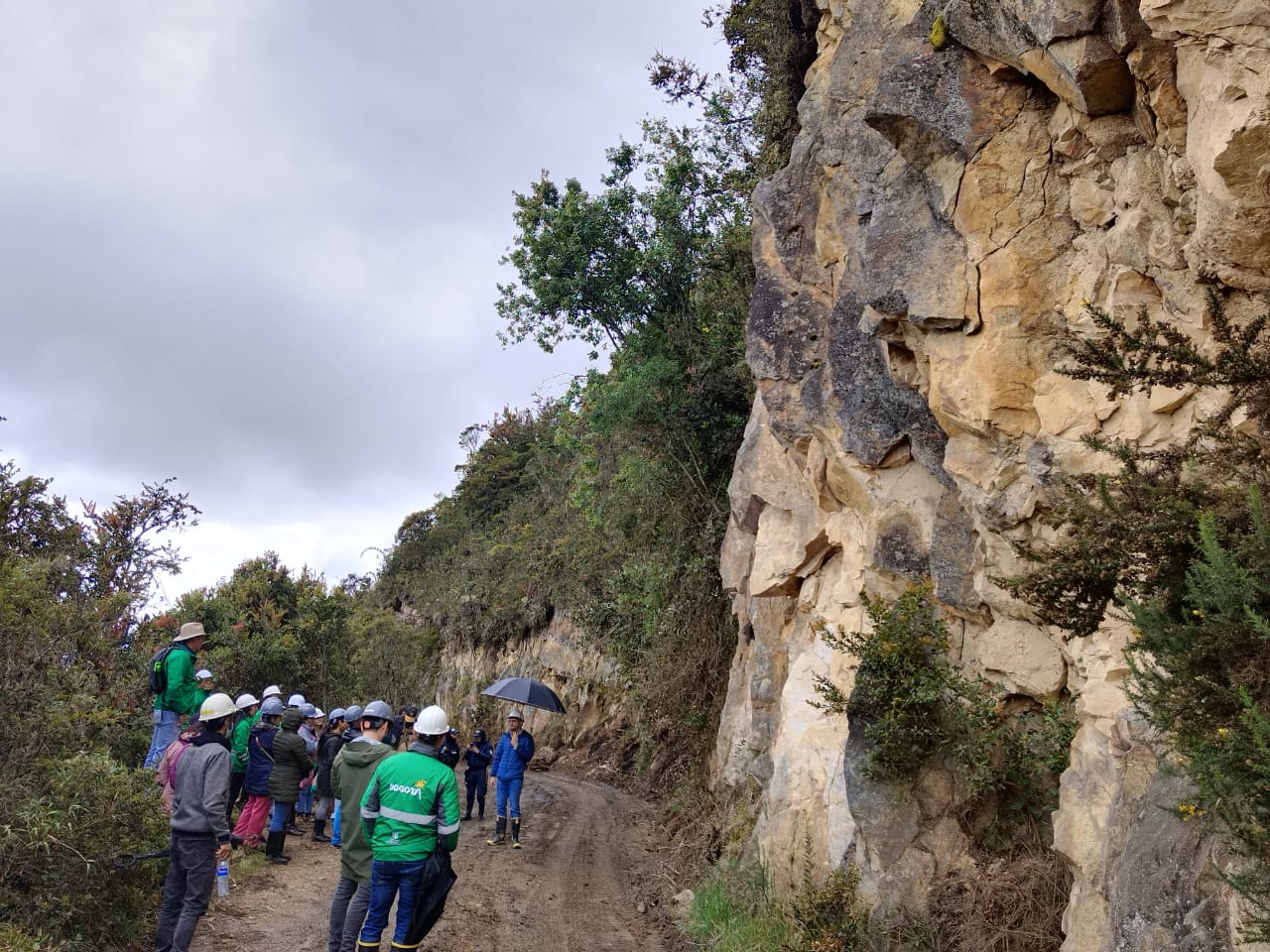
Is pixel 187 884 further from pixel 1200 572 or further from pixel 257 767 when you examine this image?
pixel 1200 572

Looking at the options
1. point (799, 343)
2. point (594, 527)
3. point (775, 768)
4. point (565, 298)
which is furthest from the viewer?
point (594, 527)

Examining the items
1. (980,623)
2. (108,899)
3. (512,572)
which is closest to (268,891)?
(108,899)

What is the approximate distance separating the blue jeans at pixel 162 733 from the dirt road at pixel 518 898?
5.42 ft

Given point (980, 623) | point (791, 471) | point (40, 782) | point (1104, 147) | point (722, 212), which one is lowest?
point (40, 782)

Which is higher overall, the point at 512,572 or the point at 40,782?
the point at 512,572

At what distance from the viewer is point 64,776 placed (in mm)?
6977

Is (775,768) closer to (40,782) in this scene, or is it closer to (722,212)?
(40,782)

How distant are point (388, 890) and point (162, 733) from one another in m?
4.40

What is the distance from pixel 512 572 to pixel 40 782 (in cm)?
2351

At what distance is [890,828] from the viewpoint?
773 cm

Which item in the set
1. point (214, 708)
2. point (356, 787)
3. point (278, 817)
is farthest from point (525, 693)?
point (214, 708)

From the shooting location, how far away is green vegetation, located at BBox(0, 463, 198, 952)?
21.5 feet

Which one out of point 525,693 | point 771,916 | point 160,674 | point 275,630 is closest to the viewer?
point 771,916

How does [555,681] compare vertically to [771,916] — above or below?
above
